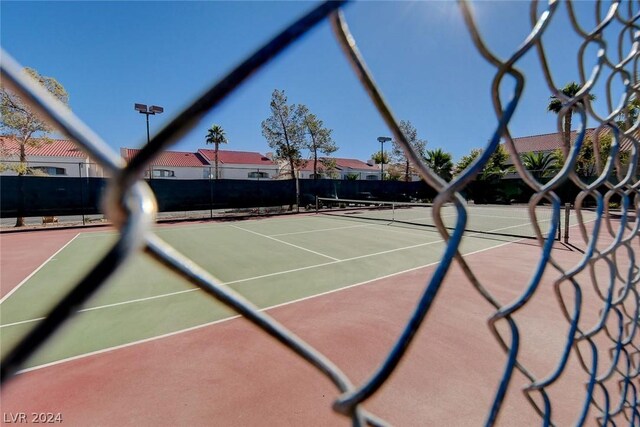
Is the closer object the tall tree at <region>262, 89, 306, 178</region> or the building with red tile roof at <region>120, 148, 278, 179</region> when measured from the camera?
the tall tree at <region>262, 89, 306, 178</region>

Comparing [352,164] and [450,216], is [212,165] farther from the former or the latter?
[450,216]

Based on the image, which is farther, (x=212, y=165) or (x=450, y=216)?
(x=212, y=165)

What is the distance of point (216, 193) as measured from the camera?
603 inches

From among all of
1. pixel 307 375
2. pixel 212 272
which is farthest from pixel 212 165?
pixel 307 375

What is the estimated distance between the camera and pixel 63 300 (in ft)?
0.80

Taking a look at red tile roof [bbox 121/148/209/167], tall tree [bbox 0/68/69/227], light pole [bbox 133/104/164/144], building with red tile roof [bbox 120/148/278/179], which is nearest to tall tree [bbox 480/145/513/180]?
building with red tile roof [bbox 120/148/278/179]

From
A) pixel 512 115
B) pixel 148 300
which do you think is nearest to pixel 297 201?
pixel 148 300

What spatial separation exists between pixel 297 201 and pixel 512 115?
665 inches

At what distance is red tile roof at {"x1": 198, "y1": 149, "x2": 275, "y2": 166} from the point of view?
36156 mm

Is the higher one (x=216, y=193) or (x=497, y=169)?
(x=497, y=169)

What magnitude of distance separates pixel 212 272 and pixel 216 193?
10.5 m

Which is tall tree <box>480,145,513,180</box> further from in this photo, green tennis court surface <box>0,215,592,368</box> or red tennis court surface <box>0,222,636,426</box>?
red tennis court surface <box>0,222,636,426</box>

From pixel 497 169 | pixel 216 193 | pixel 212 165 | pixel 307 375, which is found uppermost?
pixel 212 165

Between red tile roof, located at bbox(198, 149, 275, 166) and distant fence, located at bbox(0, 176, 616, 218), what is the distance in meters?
18.9
